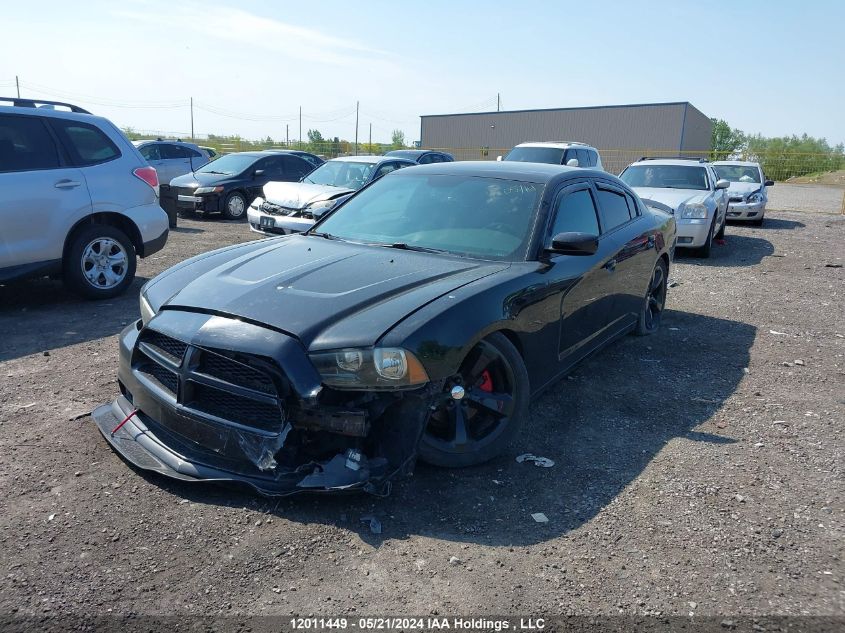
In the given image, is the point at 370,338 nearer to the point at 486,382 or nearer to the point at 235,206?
the point at 486,382

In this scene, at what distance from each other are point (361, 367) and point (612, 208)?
316cm

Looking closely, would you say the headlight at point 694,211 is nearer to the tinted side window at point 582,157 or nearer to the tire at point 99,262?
the tinted side window at point 582,157

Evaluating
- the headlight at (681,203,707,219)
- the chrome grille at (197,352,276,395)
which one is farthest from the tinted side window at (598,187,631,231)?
the headlight at (681,203,707,219)

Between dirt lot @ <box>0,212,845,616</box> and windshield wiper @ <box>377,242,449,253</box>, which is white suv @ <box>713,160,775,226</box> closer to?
dirt lot @ <box>0,212,845,616</box>

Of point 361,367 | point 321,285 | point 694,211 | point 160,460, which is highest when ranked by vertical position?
point 694,211

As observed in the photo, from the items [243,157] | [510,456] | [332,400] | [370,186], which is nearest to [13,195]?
[370,186]

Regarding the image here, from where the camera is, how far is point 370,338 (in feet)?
9.82

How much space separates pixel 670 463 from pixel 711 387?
5.11 feet

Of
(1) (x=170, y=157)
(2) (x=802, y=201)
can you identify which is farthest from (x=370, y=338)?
(2) (x=802, y=201)

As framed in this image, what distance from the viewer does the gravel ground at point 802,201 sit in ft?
71.1

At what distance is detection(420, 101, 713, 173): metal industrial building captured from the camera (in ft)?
131

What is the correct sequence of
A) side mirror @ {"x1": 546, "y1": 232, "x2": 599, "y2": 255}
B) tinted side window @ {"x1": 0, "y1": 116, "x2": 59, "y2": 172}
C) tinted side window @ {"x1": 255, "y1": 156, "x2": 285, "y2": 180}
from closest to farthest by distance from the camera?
side mirror @ {"x1": 546, "y1": 232, "x2": 599, "y2": 255} < tinted side window @ {"x1": 0, "y1": 116, "x2": 59, "y2": 172} < tinted side window @ {"x1": 255, "y1": 156, "x2": 285, "y2": 180}

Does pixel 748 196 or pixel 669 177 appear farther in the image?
pixel 748 196

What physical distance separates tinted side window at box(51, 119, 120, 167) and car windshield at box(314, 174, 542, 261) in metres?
3.49
